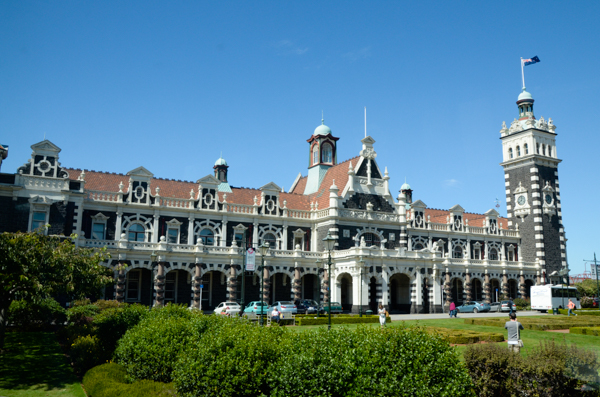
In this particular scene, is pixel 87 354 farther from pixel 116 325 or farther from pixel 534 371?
pixel 534 371

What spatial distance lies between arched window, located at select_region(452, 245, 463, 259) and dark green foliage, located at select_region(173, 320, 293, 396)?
189ft

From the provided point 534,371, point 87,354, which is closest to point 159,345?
point 87,354

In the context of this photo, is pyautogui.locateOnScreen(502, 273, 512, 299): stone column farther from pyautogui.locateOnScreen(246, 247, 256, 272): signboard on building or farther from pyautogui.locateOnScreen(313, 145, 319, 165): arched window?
pyautogui.locateOnScreen(246, 247, 256, 272): signboard on building

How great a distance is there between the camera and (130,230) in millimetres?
49312

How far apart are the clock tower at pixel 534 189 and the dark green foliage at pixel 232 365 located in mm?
64490

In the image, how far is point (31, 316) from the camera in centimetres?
2997

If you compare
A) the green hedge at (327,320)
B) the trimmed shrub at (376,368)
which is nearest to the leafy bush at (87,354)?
the trimmed shrub at (376,368)

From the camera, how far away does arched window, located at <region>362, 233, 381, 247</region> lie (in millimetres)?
56938

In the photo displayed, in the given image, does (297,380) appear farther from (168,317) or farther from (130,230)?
(130,230)

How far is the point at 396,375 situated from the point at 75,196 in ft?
133

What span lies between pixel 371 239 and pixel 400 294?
709 cm

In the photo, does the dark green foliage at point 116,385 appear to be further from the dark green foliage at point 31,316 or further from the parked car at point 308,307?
the parked car at point 308,307

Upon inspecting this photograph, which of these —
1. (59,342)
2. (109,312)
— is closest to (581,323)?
(109,312)

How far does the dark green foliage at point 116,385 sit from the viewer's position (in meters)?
15.2
